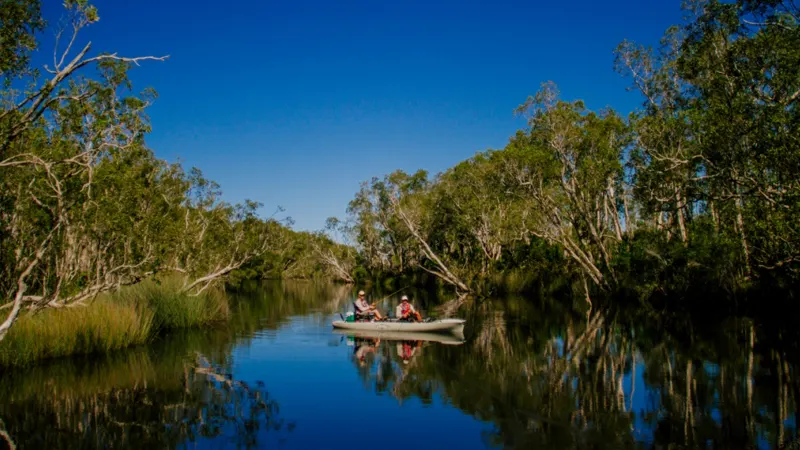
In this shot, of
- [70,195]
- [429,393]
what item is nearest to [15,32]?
[70,195]

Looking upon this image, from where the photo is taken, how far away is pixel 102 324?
615 inches

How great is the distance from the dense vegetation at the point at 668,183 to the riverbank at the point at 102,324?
668 inches

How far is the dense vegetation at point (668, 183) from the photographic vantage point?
16.1 m

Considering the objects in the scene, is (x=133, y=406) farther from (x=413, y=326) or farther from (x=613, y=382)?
(x=413, y=326)

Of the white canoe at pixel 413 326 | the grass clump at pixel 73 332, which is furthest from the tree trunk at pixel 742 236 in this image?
the grass clump at pixel 73 332

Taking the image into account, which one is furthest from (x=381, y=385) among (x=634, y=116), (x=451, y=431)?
(x=634, y=116)

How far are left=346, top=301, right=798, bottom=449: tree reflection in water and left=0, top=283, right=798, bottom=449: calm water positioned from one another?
5 centimetres

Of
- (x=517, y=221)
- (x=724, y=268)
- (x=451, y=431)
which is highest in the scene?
(x=517, y=221)

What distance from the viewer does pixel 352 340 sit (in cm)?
2062

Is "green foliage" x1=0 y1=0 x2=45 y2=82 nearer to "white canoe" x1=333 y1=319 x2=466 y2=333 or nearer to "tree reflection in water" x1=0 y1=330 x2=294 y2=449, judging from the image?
"tree reflection in water" x1=0 y1=330 x2=294 y2=449

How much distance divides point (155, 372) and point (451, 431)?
8113 mm

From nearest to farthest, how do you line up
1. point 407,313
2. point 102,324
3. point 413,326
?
point 102,324 < point 413,326 < point 407,313

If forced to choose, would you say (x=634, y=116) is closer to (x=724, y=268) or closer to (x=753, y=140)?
(x=724, y=268)

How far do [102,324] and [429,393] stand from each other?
9.20 meters
